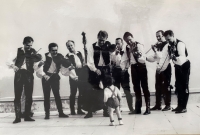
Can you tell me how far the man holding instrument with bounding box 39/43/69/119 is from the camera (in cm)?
349

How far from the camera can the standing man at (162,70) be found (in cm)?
336

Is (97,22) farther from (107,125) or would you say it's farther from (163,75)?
(107,125)

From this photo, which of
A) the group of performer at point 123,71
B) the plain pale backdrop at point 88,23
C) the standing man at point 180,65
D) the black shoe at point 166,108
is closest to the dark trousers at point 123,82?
the group of performer at point 123,71

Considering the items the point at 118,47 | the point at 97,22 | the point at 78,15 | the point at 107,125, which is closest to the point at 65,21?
the point at 78,15

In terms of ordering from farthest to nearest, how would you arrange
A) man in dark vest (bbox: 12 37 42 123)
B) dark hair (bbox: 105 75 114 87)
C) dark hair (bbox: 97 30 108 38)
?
1. man in dark vest (bbox: 12 37 42 123)
2. dark hair (bbox: 97 30 108 38)
3. dark hair (bbox: 105 75 114 87)

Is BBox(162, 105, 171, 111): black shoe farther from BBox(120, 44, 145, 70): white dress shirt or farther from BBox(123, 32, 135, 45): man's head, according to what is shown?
BBox(123, 32, 135, 45): man's head

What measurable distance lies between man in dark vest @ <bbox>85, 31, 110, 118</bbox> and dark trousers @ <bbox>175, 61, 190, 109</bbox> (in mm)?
874

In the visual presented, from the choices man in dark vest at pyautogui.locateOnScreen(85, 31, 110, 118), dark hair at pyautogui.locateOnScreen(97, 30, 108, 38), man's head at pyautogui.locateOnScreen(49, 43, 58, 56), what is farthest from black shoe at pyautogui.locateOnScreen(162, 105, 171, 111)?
man's head at pyautogui.locateOnScreen(49, 43, 58, 56)

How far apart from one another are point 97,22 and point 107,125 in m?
1.30

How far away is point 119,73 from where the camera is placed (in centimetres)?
337

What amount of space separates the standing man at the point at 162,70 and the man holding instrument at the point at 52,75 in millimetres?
1175

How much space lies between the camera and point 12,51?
354cm

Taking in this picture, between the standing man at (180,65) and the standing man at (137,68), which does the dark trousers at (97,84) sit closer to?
the standing man at (137,68)

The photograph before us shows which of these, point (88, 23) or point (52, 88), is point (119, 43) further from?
point (52, 88)
